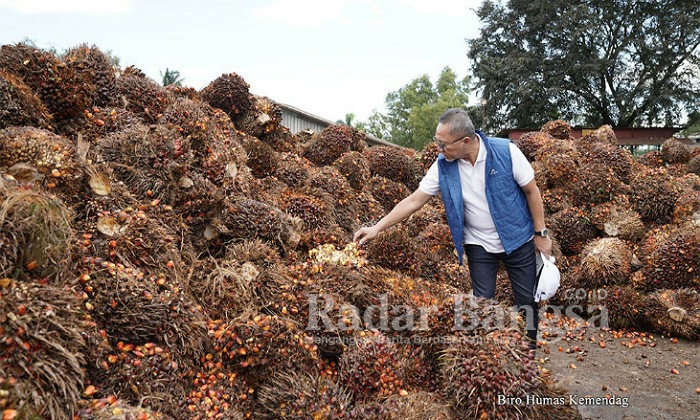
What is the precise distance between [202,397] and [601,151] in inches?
281

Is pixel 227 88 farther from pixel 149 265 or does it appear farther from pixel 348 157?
pixel 149 265

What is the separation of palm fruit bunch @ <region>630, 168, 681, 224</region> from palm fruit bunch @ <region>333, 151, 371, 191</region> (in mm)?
3758

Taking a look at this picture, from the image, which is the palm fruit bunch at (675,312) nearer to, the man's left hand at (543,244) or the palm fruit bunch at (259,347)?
the man's left hand at (543,244)

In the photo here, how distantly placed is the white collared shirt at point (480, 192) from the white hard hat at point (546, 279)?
0.35 meters

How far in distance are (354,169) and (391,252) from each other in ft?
8.68

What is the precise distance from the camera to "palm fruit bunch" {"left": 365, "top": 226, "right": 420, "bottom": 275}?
4.32 meters

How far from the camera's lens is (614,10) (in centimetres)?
2606

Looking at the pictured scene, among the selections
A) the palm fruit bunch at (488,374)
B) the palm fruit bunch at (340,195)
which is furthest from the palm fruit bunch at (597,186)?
the palm fruit bunch at (488,374)

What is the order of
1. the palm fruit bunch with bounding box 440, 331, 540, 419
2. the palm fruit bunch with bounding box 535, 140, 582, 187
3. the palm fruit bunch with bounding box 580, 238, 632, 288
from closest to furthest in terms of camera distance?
the palm fruit bunch with bounding box 440, 331, 540, 419, the palm fruit bunch with bounding box 580, 238, 632, 288, the palm fruit bunch with bounding box 535, 140, 582, 187

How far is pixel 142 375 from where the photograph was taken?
2406 millimetres

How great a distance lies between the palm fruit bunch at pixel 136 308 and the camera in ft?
8.23

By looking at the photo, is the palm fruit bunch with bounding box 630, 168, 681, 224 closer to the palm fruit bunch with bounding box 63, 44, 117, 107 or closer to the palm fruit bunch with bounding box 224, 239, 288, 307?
the palm fruit bunch with bounding box 224, 239, 288, 307

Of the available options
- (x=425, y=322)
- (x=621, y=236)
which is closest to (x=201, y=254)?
(x=425, y=322)

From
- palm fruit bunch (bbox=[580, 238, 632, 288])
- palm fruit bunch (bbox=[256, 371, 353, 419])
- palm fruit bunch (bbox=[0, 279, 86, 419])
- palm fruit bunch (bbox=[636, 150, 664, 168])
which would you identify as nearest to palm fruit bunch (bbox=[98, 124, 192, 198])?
palm fruit bunch (bbox=[0, 279, 86, 419])
